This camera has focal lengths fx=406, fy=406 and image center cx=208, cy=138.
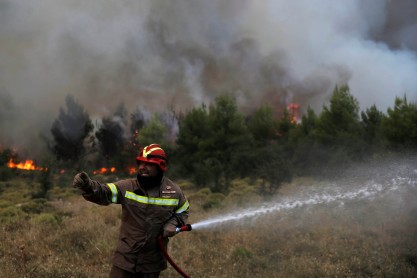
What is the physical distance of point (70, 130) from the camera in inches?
2303

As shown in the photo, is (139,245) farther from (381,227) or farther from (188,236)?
(381,227)

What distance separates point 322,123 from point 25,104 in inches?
2338

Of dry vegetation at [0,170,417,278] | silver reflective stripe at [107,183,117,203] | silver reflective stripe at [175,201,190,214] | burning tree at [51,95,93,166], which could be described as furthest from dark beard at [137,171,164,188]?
burning tree at [51,95,93,166]

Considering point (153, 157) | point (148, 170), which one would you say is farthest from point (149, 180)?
point (153, 157)

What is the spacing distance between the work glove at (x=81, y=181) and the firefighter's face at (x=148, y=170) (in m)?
0.58

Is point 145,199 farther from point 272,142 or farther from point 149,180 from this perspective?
point 272,142

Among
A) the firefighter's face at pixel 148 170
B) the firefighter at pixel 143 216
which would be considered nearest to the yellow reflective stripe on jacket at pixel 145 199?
the firefighter at pixel 143 216

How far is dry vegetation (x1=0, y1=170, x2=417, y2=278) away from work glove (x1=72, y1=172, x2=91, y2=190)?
3.01 metres

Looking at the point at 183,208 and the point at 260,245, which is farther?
the point at 260,245

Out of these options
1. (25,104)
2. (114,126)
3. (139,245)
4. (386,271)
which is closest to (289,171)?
(386,271)

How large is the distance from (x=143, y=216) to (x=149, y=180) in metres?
0.36

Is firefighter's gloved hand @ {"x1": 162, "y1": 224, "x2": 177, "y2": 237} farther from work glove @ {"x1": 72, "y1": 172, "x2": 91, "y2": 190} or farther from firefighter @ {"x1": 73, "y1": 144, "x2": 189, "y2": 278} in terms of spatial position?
work glove @ {"x1": 72, "y1": 172, "x2": 91, "y2": 190}

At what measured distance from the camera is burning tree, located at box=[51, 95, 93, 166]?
52.4 metres

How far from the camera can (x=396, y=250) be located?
25.2ft
